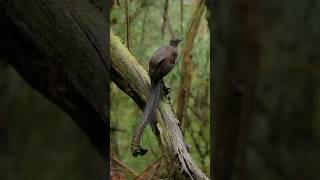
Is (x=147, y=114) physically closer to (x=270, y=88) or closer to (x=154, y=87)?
(x=154, y=87)

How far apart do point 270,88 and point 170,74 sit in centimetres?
39

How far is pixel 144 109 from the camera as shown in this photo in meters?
1.84

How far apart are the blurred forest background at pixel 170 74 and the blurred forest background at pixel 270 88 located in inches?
3.1

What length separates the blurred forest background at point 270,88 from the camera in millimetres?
2020

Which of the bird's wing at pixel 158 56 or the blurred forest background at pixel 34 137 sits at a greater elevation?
the bird's wing at pixel 158 56

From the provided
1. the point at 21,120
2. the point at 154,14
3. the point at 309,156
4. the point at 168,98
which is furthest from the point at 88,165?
the point at 309,156

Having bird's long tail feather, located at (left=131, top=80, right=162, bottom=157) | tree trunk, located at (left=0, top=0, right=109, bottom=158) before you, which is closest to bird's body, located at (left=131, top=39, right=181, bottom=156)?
bird's long tail feather, located at (left=131, top=80, right=162, bottom=157)

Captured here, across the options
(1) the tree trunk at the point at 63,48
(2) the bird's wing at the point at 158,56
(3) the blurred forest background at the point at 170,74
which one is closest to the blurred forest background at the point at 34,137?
(1) the tree trunk at the point at 63,48

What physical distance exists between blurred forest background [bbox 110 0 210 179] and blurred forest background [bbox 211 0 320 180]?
8 cm

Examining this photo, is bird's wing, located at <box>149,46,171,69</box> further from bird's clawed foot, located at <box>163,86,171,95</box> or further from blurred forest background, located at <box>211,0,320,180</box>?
blurred forest background, located at <box>211,0,320,180</box>

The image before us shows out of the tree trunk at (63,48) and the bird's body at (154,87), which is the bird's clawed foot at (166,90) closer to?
the bird's body at (154,87)

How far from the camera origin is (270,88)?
2145 mm

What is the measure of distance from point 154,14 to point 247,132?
1.52 ft

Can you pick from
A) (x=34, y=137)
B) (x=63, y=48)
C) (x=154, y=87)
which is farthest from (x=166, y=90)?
(x=34, y=137)
